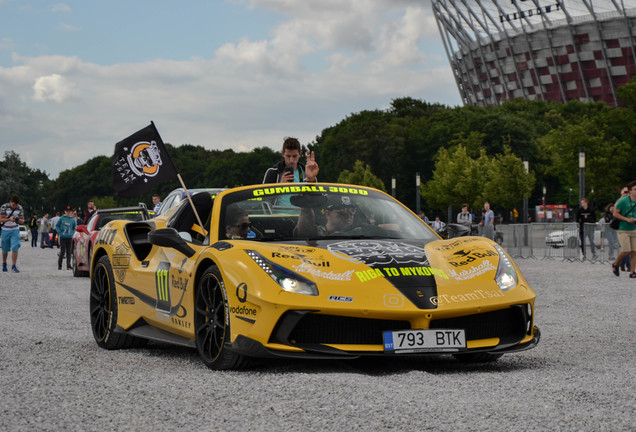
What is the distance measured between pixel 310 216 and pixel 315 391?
6.84ft

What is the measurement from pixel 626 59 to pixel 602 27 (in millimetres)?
4227

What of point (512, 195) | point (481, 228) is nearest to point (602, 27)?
point (512, 195)

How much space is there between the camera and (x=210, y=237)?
6902 millimetres

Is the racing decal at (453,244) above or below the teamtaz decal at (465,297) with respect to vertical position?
above

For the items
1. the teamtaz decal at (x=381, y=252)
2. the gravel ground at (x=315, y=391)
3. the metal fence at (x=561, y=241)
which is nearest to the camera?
the gravel ground at (x=315, y=391)

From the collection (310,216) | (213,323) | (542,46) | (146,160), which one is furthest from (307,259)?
(542,46)

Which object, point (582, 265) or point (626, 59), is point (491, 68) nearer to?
point (626, 59)

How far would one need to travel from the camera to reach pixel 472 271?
634 centimetres

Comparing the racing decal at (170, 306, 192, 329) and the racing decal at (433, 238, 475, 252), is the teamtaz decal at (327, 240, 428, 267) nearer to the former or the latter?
the racing decal at (433, 238, 475, 252)

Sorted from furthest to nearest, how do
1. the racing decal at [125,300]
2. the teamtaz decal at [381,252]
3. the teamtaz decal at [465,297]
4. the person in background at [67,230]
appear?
the person in background at [67,230], the racing decal at [125,300], the teamtaz decal at [381,252], the teamtaz decal at [465,297]

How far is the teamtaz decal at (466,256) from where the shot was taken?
6422 millimetres

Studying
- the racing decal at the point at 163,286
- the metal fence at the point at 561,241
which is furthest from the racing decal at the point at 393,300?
the metal fence at the point at 561,241

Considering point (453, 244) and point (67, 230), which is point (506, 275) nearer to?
point (453, 244)

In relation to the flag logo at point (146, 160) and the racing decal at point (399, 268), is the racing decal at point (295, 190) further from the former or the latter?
the flag logo at point (146, 160)
